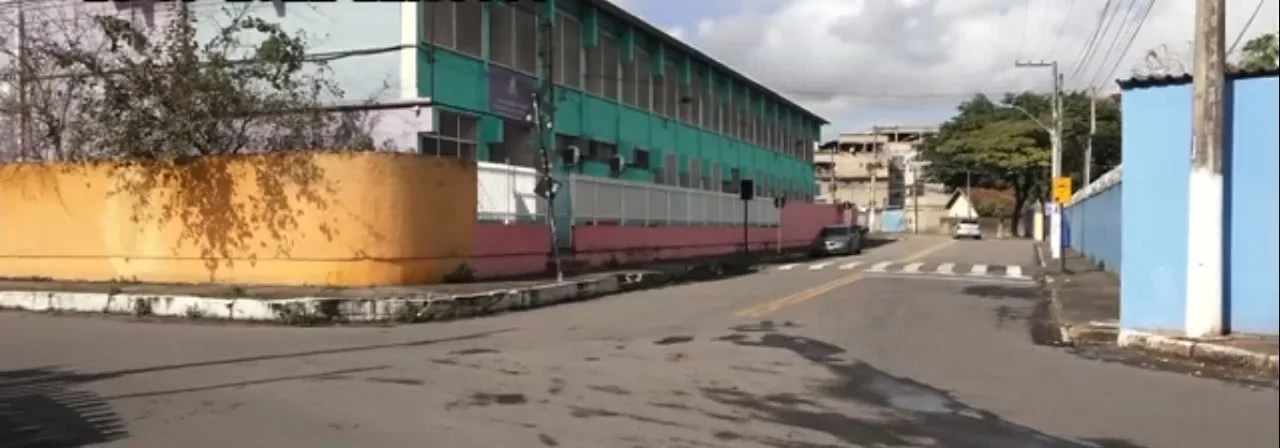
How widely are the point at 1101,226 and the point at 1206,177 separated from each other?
24.1m

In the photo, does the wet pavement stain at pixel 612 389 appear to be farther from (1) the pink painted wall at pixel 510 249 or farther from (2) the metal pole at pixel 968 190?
(2) the metal pole at pixel 968 190

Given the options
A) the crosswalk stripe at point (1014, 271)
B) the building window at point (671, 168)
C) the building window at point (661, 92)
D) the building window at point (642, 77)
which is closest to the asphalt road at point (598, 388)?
the crosswalk stripe at point (1014, 271)

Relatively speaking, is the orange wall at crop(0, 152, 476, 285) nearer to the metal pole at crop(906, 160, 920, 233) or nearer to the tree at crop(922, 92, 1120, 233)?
the tree at crop(922, 92, 1120, 233)

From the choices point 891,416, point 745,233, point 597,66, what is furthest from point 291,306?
point 745,233

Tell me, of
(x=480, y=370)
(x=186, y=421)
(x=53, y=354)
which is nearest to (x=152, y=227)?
(x=53, y=354)

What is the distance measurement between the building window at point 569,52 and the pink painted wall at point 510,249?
295 inches

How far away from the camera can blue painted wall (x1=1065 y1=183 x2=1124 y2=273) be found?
89.8 feet

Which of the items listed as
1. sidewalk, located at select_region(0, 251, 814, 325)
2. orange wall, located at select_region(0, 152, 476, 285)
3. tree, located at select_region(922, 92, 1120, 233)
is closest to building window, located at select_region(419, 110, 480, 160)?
orange wall, located at select_region(0, 152, 476, 285)

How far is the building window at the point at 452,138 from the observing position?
2473 cm

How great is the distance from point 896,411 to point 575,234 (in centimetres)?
2018

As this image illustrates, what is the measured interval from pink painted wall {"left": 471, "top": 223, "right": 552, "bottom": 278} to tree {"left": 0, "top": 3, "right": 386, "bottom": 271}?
3.85 m

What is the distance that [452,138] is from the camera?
25.8m

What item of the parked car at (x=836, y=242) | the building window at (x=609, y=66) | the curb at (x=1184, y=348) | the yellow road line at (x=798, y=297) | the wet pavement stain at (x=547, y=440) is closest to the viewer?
the wet pavement stain at (x=547, y=440)

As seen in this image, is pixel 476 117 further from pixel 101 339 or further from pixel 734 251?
pixel 734 251
